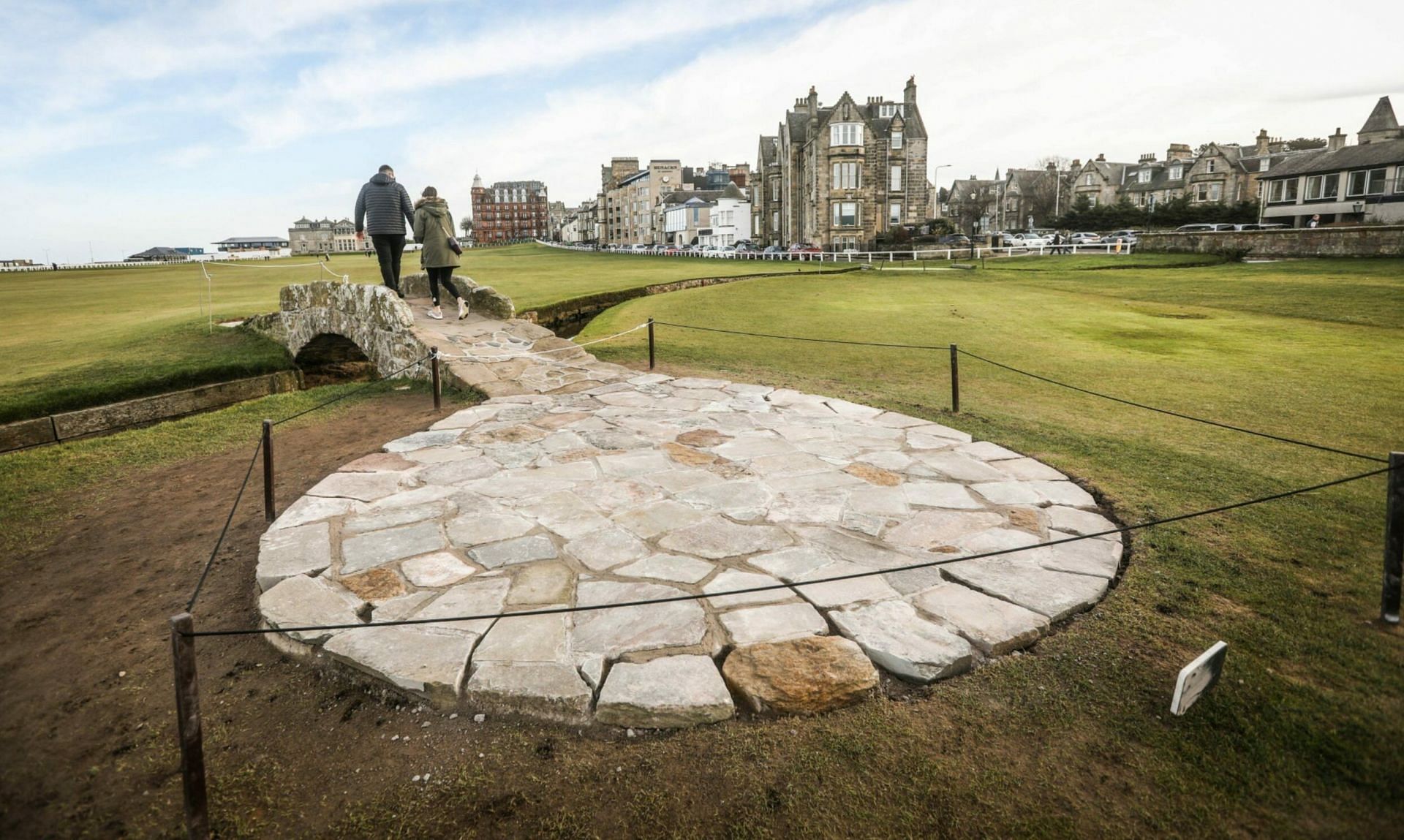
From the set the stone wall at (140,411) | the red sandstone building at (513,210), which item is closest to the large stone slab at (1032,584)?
the stone wall at (140,411)

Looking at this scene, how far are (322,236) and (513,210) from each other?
4840cm

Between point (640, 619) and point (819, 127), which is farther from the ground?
point (819, 127)

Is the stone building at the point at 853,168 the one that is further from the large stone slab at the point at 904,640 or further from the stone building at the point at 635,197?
the large stone slab at the point at 904,640

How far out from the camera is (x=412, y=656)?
3.64 meters

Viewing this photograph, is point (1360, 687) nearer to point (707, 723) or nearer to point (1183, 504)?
point (1183, 504)

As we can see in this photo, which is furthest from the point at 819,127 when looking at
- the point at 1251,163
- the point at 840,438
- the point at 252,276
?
the point at 840,438

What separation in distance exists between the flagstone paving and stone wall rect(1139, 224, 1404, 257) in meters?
32.6

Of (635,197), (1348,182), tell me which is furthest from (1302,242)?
(635,197)

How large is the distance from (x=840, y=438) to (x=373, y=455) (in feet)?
14.9

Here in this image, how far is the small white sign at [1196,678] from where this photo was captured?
3.06 meters

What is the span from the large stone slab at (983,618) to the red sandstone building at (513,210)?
657ft

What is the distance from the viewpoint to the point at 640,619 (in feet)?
13.0

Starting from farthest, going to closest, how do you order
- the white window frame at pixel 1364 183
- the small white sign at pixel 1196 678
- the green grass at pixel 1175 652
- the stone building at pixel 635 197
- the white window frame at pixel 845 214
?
1. the stone building at pixel 635 197
2. the white window frame at pixel 845 214
3. the white window frame at pixel 1364 183
4. the small white sign at pixel 1196 678
5. the green grass at pixel 1175 652

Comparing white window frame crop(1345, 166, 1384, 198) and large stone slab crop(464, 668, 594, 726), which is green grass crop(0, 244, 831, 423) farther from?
white window frame crop(1345, 166, 1384, 198)
